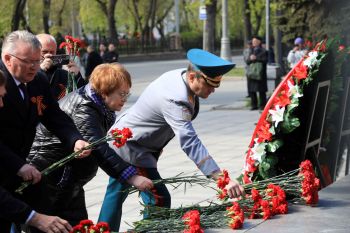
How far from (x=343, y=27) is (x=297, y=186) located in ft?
45.0

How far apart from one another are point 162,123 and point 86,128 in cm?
56

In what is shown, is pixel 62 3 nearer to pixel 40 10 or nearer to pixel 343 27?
pixel 40 10

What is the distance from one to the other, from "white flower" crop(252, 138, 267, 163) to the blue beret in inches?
42.8

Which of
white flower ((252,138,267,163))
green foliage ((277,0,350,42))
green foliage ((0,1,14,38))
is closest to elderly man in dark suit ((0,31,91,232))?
white flower ((252,138,267,163))

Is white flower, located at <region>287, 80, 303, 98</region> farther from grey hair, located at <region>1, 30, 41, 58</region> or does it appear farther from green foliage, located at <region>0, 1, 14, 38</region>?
green foliage, located at <region>0, 1, 14, 38</region>

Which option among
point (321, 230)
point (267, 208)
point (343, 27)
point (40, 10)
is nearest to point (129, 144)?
point (267, 208)

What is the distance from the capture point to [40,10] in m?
53.1

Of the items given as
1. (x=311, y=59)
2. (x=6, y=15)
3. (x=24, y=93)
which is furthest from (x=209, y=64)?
(x=6, y=15)

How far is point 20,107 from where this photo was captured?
16.5 ft

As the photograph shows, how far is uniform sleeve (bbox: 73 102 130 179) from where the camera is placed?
5426 millimetres

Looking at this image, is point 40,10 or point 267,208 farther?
point 40,10

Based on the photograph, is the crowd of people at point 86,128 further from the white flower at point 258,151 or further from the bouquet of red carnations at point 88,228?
the white flower at point 258,151

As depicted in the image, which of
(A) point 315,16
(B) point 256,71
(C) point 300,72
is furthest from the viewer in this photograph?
(A) point 315,16

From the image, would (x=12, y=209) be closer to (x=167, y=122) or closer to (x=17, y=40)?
(x=17, y=40)
